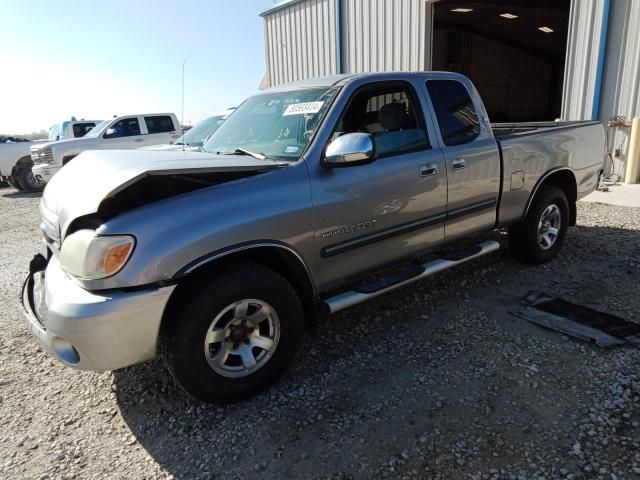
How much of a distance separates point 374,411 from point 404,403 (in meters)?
0.19

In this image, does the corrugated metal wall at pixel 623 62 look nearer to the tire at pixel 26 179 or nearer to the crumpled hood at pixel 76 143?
the crumpled hood at pixel 76 143

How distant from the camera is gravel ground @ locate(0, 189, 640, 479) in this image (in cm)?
230

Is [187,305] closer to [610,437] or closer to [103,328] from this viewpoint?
[103,328]

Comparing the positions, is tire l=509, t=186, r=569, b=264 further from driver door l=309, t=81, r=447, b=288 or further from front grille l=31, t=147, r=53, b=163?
front grille l=31, t=147, r=53, b=163

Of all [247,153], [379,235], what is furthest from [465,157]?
[247,153]

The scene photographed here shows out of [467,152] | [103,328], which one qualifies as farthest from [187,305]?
[467,152]

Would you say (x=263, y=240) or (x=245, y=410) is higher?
(x=263, y=240)

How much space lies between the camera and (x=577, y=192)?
5055mm

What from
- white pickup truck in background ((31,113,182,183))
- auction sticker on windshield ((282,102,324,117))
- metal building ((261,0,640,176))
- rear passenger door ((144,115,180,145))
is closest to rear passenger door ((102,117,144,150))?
white pickup truck in background ((31,113,182,183))

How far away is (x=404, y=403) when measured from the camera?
8.95 ft

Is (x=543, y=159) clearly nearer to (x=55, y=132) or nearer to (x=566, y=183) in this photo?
(x=566, y=183)

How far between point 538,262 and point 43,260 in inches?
177

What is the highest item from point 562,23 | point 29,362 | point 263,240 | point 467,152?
point 562,23

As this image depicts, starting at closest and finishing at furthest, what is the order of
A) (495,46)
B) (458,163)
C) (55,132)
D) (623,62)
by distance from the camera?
(458,163)
(623,62)
(55,132)
(495,46)
